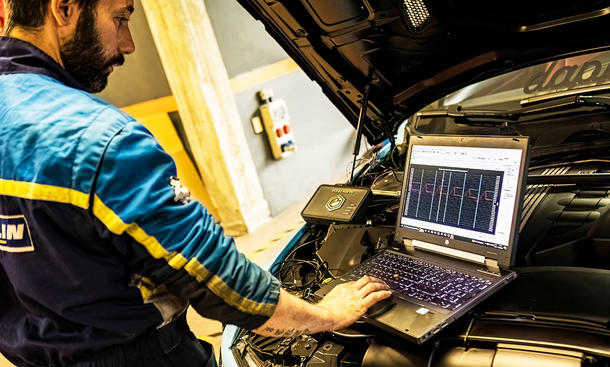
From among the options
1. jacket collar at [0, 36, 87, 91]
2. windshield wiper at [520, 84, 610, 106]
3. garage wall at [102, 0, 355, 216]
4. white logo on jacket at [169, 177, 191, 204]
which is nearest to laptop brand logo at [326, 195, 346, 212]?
windshield wiper at [520, 84, 610, 106]

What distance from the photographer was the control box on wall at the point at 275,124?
468 centimetres

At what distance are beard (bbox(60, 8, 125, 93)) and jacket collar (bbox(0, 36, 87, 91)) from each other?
40 mm

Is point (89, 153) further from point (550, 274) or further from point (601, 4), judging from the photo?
point (601, 4)

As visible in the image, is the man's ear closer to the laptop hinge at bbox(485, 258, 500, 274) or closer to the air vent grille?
the air vent grille

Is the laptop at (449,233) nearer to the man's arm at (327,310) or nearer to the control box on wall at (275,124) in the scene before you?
the man's arm at (327,310)

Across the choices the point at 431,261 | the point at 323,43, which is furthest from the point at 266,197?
the point at 431,261

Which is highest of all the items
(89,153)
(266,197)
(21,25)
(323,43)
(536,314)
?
(323,43)

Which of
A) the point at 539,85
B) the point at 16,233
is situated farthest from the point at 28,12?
the point at 539,85

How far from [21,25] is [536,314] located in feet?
3.85

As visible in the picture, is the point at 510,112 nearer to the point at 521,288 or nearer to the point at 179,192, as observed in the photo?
the point at 521,288

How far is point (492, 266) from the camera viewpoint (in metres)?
1.29

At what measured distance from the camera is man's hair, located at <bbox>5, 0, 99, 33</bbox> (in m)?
0.91

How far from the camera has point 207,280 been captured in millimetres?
944

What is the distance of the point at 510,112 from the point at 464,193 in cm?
53
